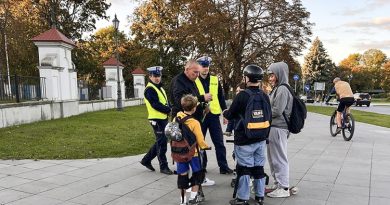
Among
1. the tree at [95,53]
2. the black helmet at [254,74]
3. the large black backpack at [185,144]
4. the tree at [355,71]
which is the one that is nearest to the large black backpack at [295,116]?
the black helmet at [254,74]

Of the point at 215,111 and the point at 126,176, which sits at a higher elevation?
the point at 215,111

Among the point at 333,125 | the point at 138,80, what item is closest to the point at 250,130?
the point at 333,125

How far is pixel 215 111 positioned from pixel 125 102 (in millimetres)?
20461

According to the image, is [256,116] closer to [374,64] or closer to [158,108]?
[158,108]

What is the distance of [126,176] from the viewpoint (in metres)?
5.93

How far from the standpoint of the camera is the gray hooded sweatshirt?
4754mm

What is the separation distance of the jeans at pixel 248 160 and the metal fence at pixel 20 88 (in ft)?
31.3

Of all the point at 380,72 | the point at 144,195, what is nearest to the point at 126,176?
the point at 144,195

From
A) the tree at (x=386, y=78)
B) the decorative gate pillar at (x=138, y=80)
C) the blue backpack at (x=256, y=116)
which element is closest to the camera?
the blue backpack at (x=256, y=116)

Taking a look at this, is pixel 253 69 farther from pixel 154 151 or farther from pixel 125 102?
pixel 125 102

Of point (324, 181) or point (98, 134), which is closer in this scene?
point (324, 181)

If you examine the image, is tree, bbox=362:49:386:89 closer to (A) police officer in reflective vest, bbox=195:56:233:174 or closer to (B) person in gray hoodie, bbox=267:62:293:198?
(A) police officer in reflective vest, bbox=195:56:233:174

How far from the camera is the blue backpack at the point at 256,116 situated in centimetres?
424

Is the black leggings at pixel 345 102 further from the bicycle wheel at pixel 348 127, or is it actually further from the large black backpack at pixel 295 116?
the large black backpack at pixel 295 116
